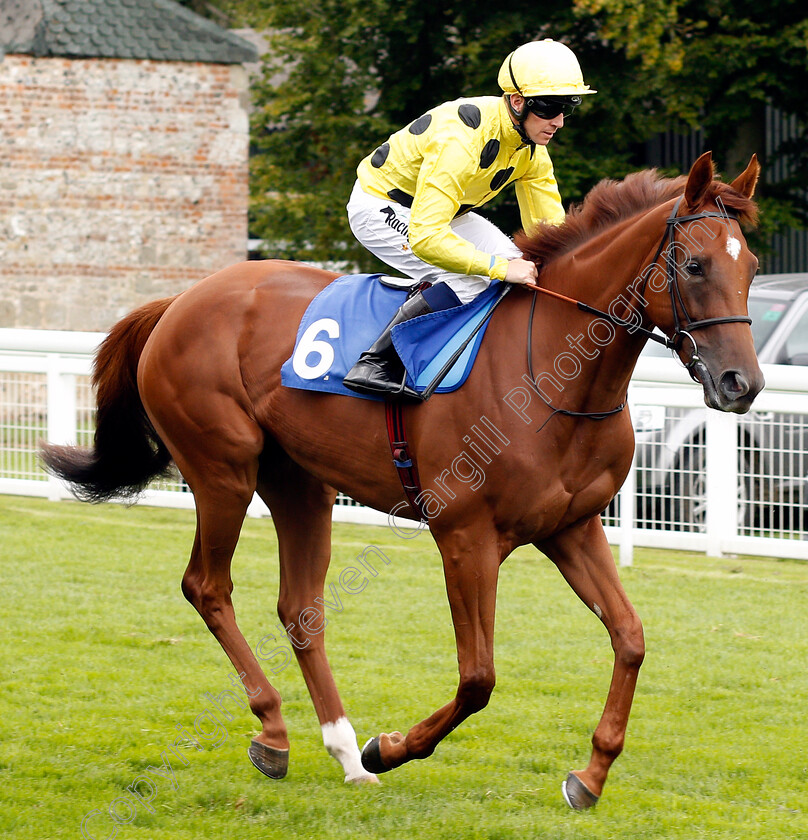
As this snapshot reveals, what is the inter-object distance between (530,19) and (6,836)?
518 inches

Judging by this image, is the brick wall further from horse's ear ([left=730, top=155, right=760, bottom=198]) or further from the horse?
horse's ear ([left=730, top=155, right=760, bottom=198])

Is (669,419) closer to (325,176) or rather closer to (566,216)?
(566,216)

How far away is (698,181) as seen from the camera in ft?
11.0

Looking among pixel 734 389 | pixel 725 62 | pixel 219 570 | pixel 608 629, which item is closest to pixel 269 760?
pixel 219 570

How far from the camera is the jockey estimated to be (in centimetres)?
369

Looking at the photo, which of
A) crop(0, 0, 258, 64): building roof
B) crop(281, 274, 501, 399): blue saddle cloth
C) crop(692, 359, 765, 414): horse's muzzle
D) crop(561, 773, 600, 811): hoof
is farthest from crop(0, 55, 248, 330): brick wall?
crop(692, 359, 765, 414): horse's muzzle

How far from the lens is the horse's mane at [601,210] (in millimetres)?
3637

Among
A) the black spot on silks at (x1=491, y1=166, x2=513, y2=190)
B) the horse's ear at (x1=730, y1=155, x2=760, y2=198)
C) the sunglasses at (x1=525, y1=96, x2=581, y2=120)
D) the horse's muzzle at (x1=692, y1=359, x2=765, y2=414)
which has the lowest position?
the horse's muzzle at (x1=692, y1=359, x2=765, y2=414)

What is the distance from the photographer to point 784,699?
4820 mm

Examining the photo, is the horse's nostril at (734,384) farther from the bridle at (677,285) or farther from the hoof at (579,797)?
the hoof at (579,797)

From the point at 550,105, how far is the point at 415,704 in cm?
230

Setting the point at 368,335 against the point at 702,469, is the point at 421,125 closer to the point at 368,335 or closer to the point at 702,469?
the point at 368,335

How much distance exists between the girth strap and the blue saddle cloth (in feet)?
0.44

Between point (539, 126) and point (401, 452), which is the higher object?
point (539, 126)
